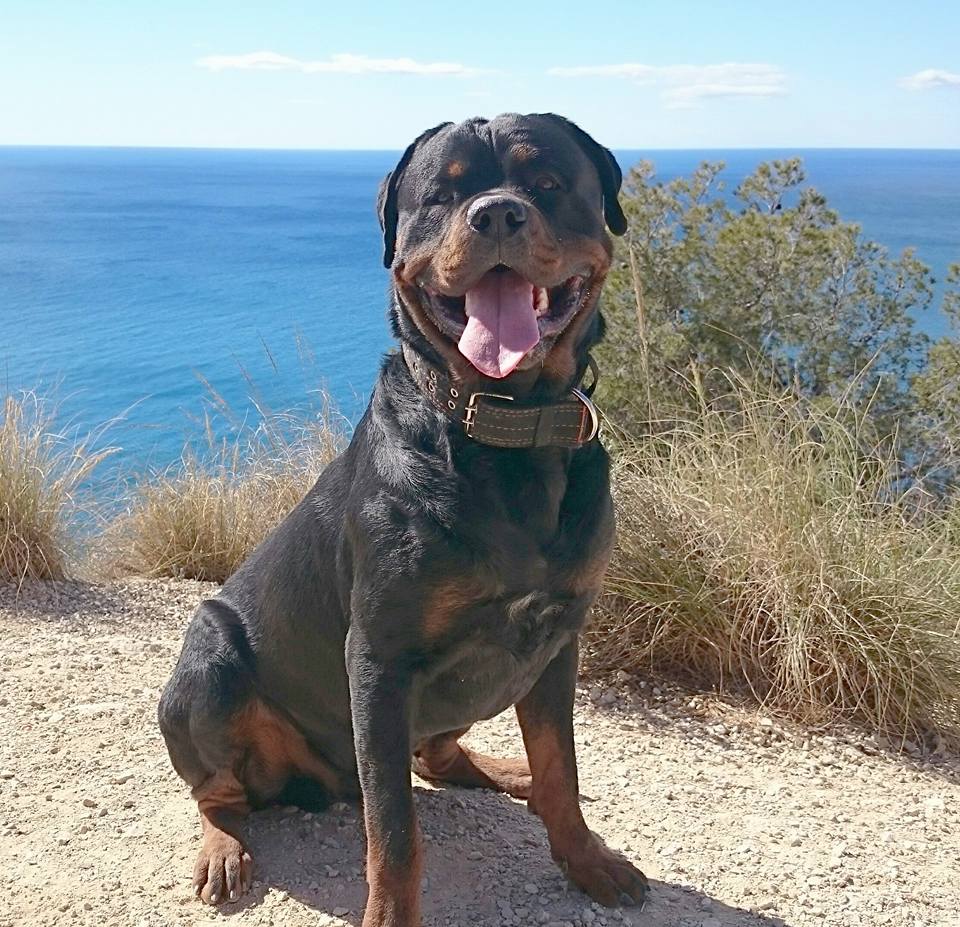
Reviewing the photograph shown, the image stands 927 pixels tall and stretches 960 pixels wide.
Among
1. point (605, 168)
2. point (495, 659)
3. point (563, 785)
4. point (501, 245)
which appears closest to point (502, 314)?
point (501, 245)

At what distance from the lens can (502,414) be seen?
2.37m

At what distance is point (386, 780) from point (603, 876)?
2.64 feet

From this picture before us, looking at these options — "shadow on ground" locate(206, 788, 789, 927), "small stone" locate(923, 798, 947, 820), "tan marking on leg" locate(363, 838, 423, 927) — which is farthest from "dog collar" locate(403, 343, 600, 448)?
"small stone" locate(923, 798, 947, 820)

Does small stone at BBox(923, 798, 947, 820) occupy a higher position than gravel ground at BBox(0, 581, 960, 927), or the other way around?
gravel ground at BBox(0, 581, 960, 927)

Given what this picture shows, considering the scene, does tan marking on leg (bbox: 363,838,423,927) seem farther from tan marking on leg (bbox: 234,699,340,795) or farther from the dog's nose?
the dog's nose

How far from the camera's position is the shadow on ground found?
107 inches

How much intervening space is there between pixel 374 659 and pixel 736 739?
2146mm

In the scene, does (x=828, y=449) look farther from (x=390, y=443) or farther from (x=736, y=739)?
(x=390, y=443)

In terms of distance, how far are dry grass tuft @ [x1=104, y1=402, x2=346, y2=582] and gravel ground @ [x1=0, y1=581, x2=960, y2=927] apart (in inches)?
66.4

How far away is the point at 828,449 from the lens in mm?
4750

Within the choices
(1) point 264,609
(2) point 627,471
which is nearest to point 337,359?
(2) point 627,471

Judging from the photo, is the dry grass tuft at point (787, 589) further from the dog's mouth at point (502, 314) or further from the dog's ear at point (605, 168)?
the dog's mouth at point (502, 314)

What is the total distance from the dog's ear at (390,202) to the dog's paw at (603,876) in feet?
5.59

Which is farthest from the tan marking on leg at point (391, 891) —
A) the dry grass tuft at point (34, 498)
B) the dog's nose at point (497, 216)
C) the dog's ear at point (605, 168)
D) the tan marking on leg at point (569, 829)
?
the dry grass tuft at point (34, 498)
